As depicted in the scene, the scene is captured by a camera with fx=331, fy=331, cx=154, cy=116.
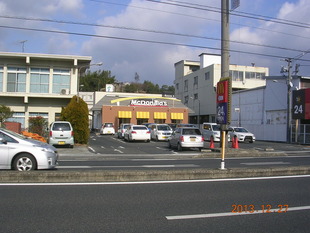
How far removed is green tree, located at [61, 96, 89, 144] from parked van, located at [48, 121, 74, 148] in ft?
6.41

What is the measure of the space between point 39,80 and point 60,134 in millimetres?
11142

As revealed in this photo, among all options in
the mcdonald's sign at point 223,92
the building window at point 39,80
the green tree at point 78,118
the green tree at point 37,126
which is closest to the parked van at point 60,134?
the green tree at point 78,118

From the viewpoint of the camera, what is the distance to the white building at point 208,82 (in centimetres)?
5841

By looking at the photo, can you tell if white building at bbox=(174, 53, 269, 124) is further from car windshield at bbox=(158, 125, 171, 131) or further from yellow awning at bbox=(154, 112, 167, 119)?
car windshield at bbox=(158, 125, 171, 131)

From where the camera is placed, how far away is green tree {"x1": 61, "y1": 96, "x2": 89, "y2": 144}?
948 inches

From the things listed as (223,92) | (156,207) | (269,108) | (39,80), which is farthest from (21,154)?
(269,108)

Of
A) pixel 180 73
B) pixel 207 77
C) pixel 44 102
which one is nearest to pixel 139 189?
pixel 44 102

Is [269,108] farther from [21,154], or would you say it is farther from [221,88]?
[21,154]

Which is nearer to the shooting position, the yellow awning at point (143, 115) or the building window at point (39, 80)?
the building window at point (39, 80)

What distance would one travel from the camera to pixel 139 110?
4909cm

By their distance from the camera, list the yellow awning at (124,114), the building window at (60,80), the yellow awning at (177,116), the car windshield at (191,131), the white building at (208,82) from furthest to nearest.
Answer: the white building at (208,82)
the yellow awning at (177,116)
the yellow awning at (124,114)
the building window at (60,80)
the car windshield at (191,131)

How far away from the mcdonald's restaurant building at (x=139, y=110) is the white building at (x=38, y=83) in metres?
16.2

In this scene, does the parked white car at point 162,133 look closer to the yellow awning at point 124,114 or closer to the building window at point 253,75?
the yellow awning at point 124,114

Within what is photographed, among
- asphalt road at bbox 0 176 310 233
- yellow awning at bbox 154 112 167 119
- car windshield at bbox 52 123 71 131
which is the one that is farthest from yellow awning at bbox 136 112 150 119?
asphalt road at bbox 0 176 310 233
